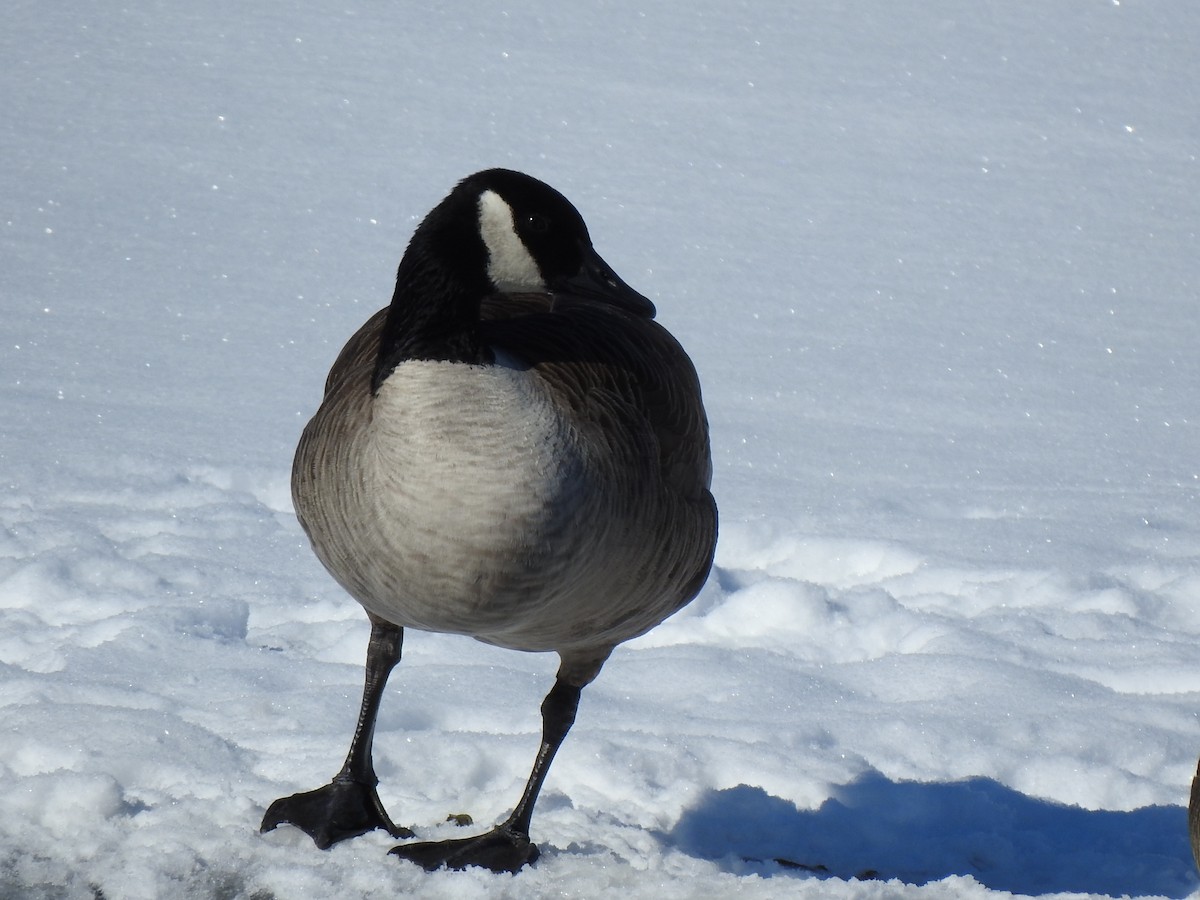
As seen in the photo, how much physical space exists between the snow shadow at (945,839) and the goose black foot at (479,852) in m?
0.46

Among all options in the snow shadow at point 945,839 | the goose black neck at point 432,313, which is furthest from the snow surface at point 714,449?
the goose black neck at point 432,313

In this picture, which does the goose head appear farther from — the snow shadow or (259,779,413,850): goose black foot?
the snow shadow

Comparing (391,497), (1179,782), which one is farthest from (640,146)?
(391,497)

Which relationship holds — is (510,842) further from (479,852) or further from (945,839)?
(945,839)

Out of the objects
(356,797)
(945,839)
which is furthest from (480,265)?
(945,839)

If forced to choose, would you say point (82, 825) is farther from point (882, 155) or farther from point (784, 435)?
point (882, 155)

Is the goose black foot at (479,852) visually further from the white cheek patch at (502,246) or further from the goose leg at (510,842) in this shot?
the white cheek patch at (502,246)

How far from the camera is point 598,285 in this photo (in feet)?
11.1

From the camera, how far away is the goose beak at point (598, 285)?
3363 mm

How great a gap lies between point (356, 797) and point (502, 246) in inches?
56.3

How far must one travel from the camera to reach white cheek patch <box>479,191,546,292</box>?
10.5 ft

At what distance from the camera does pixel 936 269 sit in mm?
11367

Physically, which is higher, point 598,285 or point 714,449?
point 598,285

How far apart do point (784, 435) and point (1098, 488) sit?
1.71 m
